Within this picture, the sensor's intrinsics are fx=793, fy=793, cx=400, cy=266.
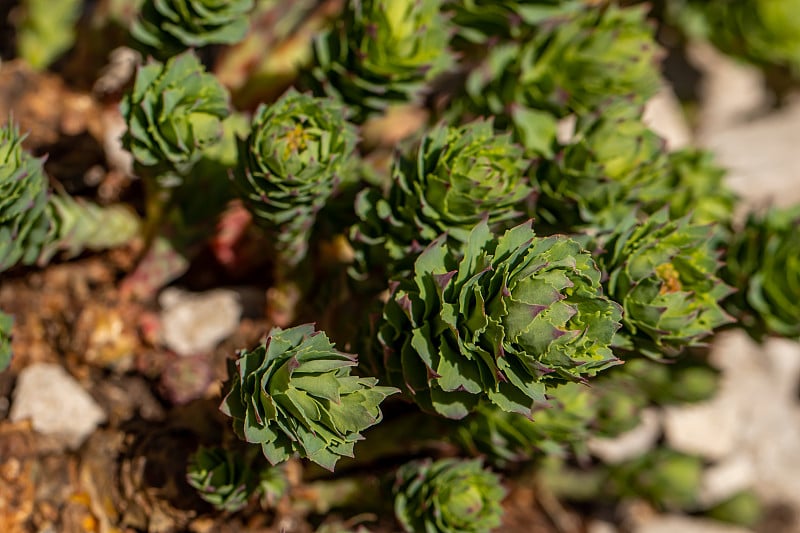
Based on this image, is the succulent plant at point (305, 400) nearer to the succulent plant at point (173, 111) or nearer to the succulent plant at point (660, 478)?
the succulent plant at point (173, 111)

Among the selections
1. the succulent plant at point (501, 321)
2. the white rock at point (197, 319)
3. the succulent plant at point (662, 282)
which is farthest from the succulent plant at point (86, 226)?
the succulent plant at point (662, 282)

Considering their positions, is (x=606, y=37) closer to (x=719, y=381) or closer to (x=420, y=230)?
(x=420, y=230)

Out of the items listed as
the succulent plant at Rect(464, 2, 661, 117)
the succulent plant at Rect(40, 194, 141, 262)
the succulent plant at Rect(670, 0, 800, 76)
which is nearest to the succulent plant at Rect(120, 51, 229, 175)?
the succulent plant at Rect(40, 194, 141, 262)

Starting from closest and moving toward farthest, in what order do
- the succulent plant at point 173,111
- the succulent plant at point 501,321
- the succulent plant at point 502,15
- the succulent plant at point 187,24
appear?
the succulent plant at point 501,321, the succulent plant at point 173,111, the succulent plant at point 187,24, the succulent plant at point 502,15

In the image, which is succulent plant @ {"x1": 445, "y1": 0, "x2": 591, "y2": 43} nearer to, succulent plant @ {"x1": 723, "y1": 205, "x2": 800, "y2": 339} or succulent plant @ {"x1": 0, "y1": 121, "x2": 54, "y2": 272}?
succulent plant @ {"x1": 723, "y1": 205, "x2": 800, "y2": 339}

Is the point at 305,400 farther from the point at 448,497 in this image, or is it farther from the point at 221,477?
the point at 448,497

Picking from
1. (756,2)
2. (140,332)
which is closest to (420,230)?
(140,332)

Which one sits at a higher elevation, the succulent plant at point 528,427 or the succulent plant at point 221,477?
the succulent plant at point 221,477
